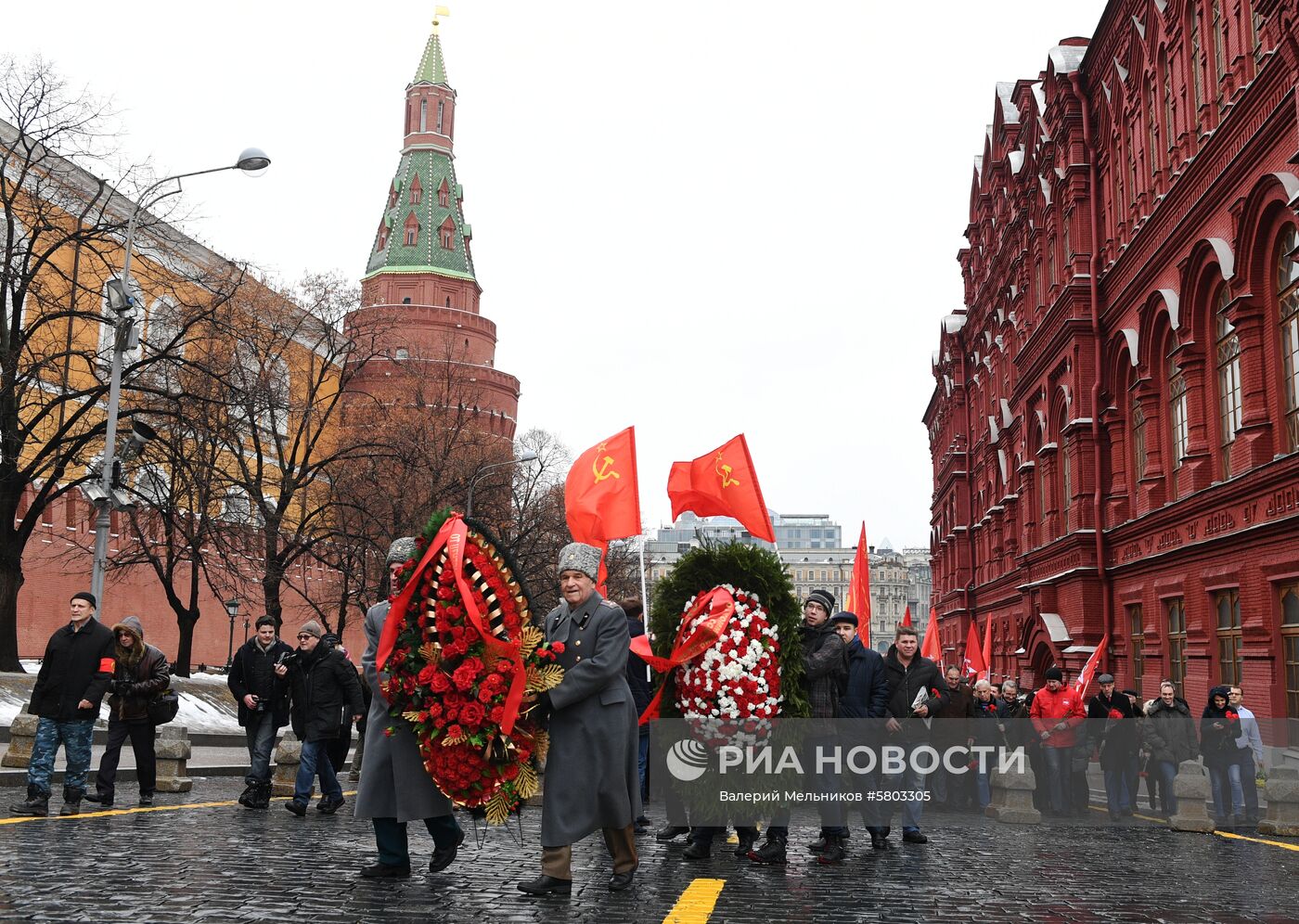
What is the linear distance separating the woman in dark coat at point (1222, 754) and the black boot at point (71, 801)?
12142mm

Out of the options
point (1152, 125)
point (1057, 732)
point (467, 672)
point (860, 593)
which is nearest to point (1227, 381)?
point (1152, 125)

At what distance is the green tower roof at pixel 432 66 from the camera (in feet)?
292

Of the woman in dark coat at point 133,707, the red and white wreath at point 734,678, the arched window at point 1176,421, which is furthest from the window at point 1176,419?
the woman in dark coat at point 133,707

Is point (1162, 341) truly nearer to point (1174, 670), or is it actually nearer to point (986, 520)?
point (1174, 670)

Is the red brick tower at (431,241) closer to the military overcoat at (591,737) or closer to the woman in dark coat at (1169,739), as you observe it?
the woman in dark coat at (1169,739)

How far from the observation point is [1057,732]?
53.0ft

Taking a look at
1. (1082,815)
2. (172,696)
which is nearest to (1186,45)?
(1082,815)

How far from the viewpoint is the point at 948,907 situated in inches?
306

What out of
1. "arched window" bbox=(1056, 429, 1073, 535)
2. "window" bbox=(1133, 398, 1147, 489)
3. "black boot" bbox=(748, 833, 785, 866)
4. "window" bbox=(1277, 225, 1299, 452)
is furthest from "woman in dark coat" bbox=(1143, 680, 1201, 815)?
"arched window" bbox=(1056, 429, 1073, 535)

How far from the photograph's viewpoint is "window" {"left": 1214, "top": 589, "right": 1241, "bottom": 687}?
20688 mm

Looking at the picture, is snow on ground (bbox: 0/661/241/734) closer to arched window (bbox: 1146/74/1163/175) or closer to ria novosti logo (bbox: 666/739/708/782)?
ria novosti logo (bbox: 666/739/708/782)

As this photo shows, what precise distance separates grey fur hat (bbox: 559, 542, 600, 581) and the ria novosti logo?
204 centimetres

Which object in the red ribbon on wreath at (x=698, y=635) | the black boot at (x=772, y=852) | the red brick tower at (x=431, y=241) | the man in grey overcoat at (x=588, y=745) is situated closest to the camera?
the man in grey overcoat at (x=588, y=745)

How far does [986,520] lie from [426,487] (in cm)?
1797
